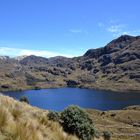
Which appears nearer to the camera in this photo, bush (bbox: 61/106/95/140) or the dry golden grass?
the dry golden grass

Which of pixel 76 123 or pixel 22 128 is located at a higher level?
pixel 22 128

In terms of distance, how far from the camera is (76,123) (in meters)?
16.3

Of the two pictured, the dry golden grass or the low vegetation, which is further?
the low vegetation

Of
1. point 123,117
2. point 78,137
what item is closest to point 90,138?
point 78,137

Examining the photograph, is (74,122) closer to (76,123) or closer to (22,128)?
(76,123)

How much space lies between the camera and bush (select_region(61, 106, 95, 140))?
16312 millimetres

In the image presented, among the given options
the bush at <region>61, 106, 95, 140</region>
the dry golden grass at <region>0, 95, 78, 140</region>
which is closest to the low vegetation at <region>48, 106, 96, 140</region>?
the bush at <region>61, 106, 95, 140</region>

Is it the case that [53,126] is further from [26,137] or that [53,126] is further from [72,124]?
[26,137]

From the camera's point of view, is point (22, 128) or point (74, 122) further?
point (74, 122)

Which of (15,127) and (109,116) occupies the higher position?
(15,127)

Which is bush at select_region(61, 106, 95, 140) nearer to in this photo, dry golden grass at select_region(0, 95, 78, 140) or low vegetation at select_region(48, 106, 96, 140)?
low vegetation at select_region(48, 106, 96, 140)

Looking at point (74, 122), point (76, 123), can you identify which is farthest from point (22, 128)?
point (74, 122)

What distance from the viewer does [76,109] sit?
1716cm

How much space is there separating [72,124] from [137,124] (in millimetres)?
139461
